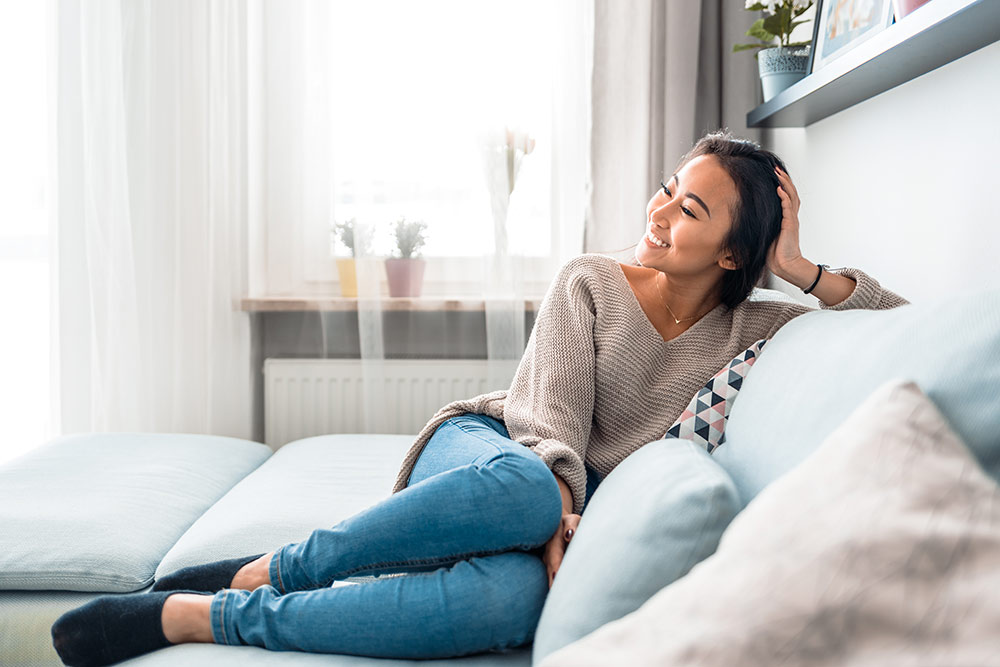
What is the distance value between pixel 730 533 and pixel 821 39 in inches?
56.8

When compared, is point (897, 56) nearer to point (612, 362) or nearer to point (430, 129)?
point (612, 362)

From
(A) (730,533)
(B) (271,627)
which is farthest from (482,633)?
(A) (730,533)

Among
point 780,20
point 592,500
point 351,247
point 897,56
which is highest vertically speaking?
point 780,20

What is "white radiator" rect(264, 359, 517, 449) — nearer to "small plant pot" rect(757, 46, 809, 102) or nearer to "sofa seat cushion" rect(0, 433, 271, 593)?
"sofa seat cushion" rect(0, 433, 271, 593)

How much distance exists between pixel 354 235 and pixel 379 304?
0.21 meters

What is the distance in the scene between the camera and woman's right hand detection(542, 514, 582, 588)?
1.15m

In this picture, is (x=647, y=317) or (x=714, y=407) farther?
(x=647, y=317)

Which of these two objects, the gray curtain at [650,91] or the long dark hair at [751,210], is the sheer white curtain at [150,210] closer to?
the gray curtain at [650,91]

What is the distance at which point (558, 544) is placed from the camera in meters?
1.18

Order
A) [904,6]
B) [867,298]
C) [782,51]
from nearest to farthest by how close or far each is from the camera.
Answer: [904,6], [867,298], [782,51]

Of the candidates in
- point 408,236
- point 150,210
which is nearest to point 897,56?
point 408,236

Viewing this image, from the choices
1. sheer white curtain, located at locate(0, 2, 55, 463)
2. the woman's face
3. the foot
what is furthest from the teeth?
sheer white curtain, located at locate(0, 2, 55, 463)

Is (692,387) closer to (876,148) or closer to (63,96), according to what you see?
(876,148)

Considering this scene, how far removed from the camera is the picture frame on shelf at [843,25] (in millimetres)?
1521
